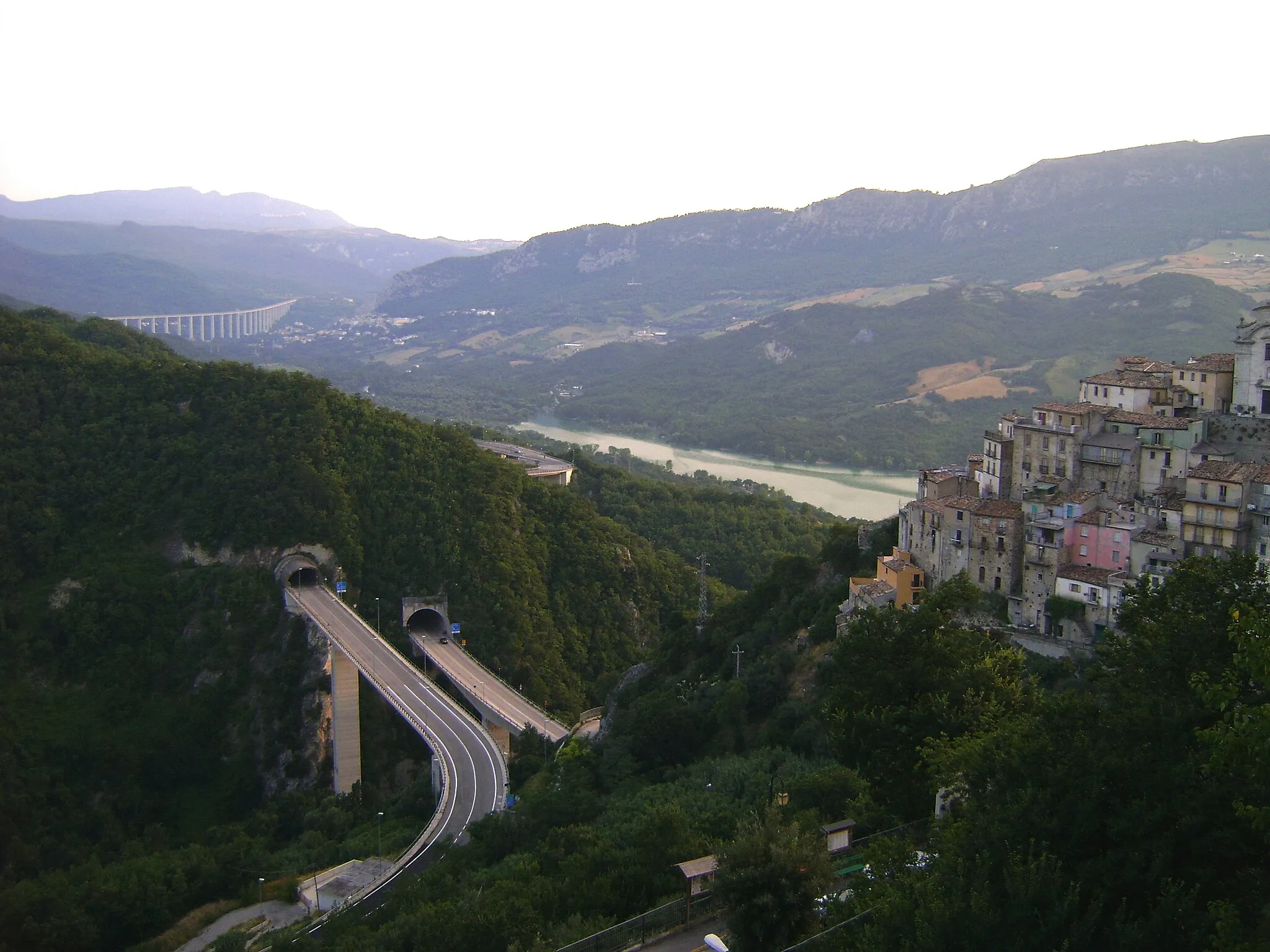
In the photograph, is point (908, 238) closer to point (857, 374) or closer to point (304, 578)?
point (857, 374)

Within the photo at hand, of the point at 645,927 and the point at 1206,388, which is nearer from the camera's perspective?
the point at 645,927

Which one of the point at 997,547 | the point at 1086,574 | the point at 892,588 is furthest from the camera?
the point at 892,588

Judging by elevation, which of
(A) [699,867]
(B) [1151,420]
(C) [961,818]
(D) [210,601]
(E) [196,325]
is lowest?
(D) [210,601]

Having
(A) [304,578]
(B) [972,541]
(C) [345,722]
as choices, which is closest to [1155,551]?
(B) [972,541]

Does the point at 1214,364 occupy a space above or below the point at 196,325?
above

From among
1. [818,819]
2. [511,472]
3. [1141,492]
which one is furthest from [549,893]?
[511,472]

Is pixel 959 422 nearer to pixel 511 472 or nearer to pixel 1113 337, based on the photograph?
pixel 1113 337

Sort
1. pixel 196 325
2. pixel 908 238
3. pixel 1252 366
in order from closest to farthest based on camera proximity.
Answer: pixel 1252 366 < pixel 908 238 < pixel 196 325

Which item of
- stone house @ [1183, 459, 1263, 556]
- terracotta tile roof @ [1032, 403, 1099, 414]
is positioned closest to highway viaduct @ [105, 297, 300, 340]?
terracotta tile roof @ [1032, 403, 1099, 414]

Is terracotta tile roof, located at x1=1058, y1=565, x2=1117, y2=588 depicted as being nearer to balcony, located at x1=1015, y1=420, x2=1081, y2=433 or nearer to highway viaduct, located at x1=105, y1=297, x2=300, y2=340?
balcony, located at x1=1015, y1=420, x2=1081, y2=433
